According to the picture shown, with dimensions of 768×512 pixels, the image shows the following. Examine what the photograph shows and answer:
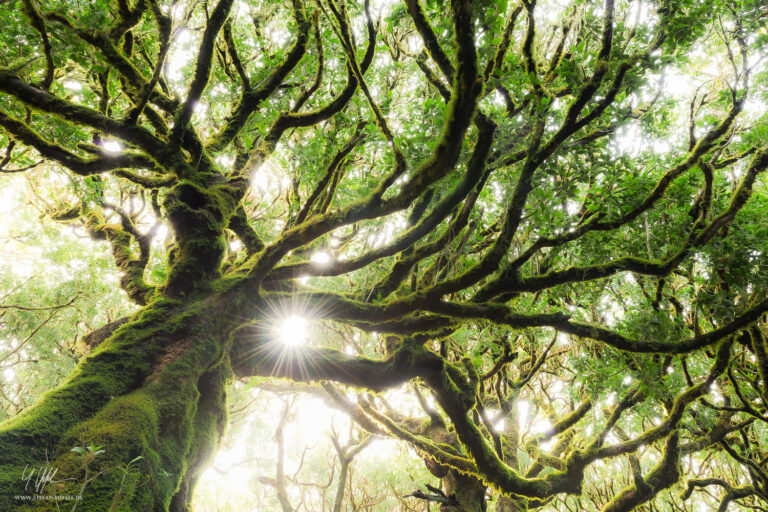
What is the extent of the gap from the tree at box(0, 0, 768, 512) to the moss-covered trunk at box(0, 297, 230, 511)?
0.07ft

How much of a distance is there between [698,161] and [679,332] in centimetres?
258

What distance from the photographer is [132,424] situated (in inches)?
120

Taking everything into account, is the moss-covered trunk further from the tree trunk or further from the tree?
the tree trunk

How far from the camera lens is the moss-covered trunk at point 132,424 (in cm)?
251

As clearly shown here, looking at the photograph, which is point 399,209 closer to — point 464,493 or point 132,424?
point 132,424

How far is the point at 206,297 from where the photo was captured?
4352mm

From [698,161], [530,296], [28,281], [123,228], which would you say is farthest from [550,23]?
[28,281]

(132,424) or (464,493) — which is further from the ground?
(132,424)

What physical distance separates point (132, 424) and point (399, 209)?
335cm

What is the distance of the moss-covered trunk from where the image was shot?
98.8 inches

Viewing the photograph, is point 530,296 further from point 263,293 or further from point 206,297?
point 206,297

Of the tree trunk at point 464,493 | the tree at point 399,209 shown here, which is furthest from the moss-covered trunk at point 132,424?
the tree trunk at point 464,493

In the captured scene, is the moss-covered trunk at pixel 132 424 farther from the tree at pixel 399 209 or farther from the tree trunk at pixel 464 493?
the tree trunk at pixel 464 493

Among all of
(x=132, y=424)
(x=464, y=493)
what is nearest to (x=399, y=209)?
(x=132, y=424)
